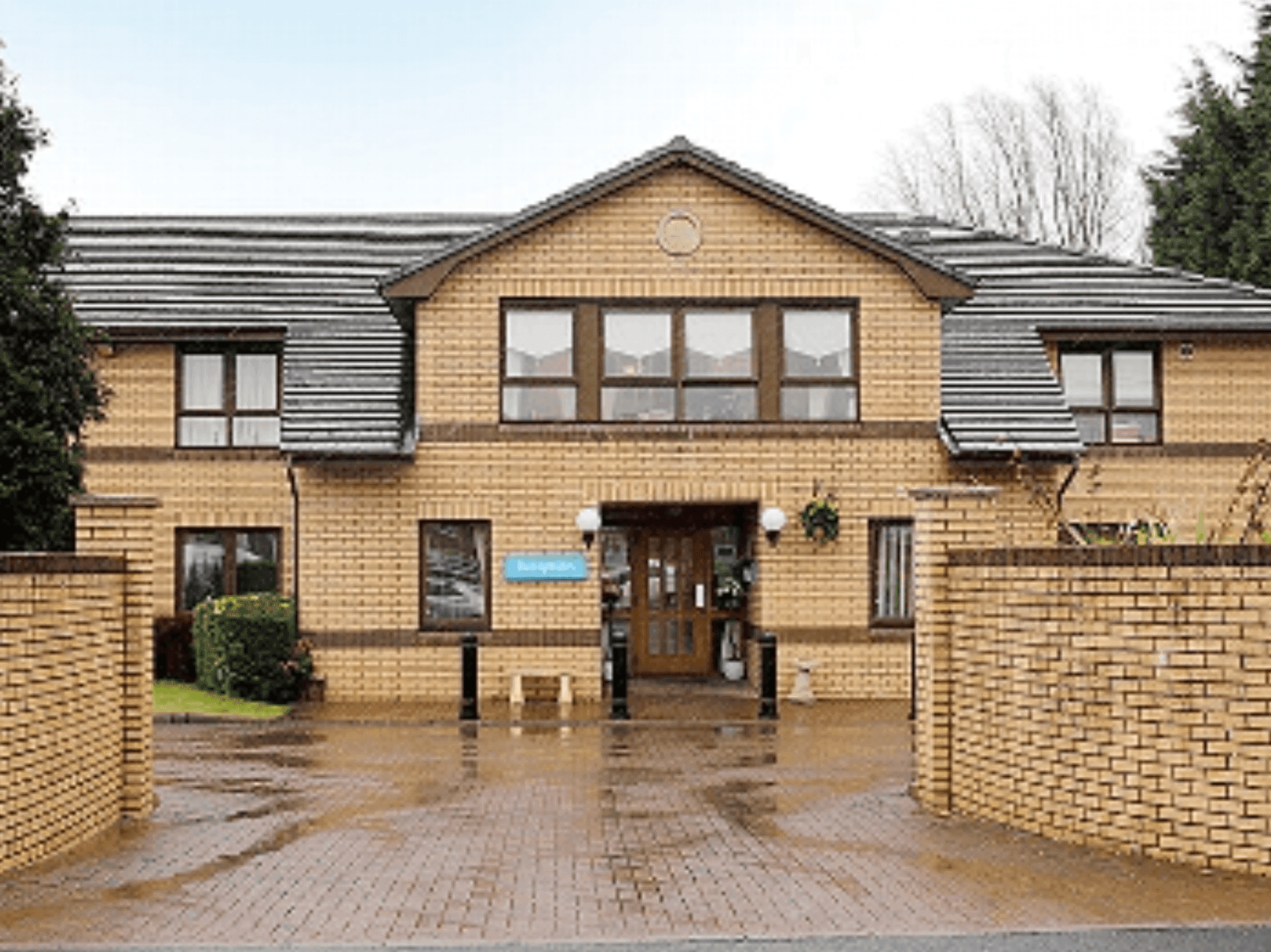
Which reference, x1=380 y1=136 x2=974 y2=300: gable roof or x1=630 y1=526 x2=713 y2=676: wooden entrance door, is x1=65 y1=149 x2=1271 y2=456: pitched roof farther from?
x1=630 y1=526 x2=713 y2=676: wooden entrance door

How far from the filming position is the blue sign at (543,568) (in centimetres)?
2136

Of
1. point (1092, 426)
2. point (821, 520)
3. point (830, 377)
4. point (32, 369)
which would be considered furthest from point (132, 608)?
point (1092, 426)

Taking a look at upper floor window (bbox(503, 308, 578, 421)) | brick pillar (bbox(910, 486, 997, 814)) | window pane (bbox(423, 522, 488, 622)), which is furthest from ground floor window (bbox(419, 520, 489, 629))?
brick pillar (bbox(910, 486, 997, 814))

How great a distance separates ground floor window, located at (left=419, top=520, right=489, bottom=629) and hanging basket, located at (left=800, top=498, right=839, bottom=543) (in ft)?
13.8

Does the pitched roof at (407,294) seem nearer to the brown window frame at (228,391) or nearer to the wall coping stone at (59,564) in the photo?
the brown window frame at (228,391)

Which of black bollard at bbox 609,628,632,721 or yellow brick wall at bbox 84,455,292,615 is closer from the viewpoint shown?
black bollard at bbox 609,628,632,721

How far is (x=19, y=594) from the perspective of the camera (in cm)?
955

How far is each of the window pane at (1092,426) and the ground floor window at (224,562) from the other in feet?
39.4

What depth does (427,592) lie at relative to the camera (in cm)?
2159

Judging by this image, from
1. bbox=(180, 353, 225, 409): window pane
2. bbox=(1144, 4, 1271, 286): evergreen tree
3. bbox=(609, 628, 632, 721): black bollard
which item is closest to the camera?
bbox=(609, 628, 632, 721): black bollard

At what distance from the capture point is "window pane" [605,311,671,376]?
21.7 metres

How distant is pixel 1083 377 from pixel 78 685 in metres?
17.8

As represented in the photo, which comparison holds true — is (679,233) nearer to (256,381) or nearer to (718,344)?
(718,344)

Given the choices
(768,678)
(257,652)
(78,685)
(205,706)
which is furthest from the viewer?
(257,652)
